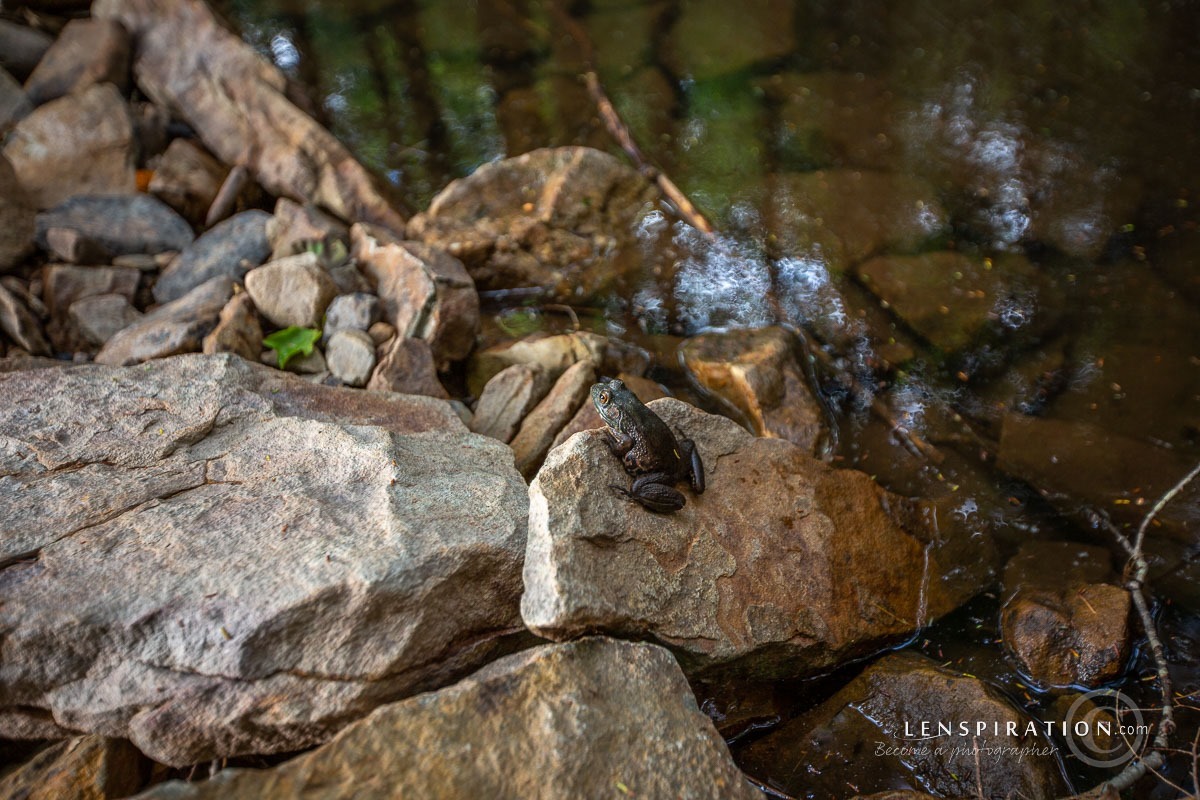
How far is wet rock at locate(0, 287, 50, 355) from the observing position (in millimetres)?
5363

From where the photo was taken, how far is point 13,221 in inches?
229

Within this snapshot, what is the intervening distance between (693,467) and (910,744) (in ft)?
5.27

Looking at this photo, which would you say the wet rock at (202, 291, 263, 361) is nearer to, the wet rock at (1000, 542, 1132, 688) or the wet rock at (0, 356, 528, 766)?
the wet rock at (0, 356, 528, 766)

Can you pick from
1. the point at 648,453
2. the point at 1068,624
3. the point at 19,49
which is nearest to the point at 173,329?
the point at 648,453

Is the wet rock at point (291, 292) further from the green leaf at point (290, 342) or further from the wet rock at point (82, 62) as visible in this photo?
the wet rock at point (82, 62)

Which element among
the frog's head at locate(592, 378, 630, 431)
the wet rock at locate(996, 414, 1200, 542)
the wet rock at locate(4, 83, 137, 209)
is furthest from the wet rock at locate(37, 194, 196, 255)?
the wet rock at locate(996, 414, 1200, 542)

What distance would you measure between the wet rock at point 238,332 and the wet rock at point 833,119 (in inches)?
195

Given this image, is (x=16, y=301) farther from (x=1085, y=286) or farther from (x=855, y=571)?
(x=1085, y=286)

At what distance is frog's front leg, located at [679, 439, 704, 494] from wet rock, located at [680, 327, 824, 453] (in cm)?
118

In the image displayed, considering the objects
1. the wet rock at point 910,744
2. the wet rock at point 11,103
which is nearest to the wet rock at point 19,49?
the wet rock at point 11,103

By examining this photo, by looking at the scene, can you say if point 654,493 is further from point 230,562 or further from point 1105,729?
point 1105,729

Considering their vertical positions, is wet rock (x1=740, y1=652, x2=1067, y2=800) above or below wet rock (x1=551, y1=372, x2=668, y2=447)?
below

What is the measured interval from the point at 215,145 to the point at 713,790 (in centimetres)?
739

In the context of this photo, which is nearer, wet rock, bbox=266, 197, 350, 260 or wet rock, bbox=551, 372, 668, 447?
wet rock, bbox=551, 372, 668, 447
